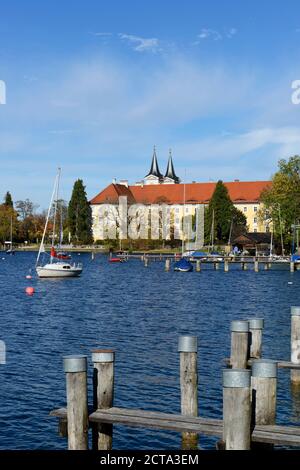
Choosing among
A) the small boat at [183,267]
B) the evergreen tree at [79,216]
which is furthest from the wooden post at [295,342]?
the evergreen tree at [79,216]

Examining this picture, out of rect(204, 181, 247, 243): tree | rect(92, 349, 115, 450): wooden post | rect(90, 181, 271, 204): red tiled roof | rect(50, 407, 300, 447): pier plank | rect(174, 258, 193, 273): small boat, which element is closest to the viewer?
rect(50, 407, 300, 447): pier plank

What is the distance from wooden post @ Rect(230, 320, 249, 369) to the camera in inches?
693

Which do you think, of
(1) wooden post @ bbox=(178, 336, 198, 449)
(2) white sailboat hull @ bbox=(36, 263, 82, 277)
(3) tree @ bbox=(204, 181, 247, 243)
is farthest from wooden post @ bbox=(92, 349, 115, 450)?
(3) tree @ bbox=(204, 181, 247, 243)

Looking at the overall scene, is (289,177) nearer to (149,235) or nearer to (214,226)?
(214,226)

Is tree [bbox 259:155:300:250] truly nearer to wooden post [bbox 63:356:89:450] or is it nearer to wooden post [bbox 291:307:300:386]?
wooden post [bbox 291:307:300:386]

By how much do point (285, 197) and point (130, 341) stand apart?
84.4 metres

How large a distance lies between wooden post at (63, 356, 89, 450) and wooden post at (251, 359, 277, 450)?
10.2 feet

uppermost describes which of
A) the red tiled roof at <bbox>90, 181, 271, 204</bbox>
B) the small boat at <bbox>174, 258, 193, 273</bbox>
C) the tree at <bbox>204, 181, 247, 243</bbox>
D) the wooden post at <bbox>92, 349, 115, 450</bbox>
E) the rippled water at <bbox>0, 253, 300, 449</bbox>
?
the red tiled roof at <bbox>90, 181, 271, 204</bbox>

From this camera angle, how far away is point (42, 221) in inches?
7352

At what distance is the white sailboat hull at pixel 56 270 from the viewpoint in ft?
228

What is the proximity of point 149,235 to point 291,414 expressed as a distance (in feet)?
461

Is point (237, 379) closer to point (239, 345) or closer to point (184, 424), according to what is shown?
point (184, 424)

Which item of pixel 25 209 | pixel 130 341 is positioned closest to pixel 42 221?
pixel 25 209

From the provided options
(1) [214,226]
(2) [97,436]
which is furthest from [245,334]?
(1) [214,226]
